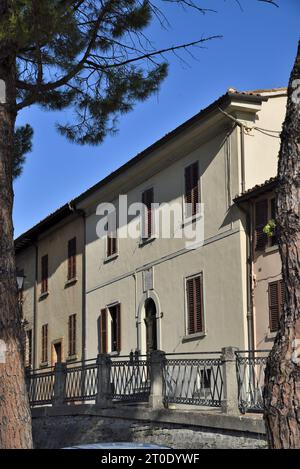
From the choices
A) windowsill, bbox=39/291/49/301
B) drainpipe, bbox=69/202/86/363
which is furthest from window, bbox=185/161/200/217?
windowsill, bbox=39/291/49/301

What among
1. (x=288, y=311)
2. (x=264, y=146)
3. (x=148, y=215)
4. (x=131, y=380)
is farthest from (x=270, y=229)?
(x=288, y=311)

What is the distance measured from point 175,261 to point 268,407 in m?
13.9

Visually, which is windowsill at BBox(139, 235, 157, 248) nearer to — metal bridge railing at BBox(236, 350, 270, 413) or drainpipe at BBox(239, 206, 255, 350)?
drainpipe at BBox(239, 206, 255, 350)

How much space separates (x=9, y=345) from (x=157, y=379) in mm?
6848

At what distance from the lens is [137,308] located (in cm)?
2039

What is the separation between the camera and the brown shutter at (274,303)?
14945 mm

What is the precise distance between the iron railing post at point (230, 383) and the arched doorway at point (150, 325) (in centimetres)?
684

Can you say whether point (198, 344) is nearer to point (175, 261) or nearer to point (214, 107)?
point (175, 261)

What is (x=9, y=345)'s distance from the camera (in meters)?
7.87

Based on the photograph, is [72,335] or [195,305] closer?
[195,305]

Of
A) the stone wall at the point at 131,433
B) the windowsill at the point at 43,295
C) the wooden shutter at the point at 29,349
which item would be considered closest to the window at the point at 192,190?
the stone wall at the point at 131,433

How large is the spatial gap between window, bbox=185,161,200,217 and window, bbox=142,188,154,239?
1879 mm

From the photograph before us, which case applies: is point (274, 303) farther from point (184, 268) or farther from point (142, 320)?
point (142, 320)

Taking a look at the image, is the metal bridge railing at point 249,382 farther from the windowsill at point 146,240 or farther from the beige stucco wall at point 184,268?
the windowsill at point 146,240
